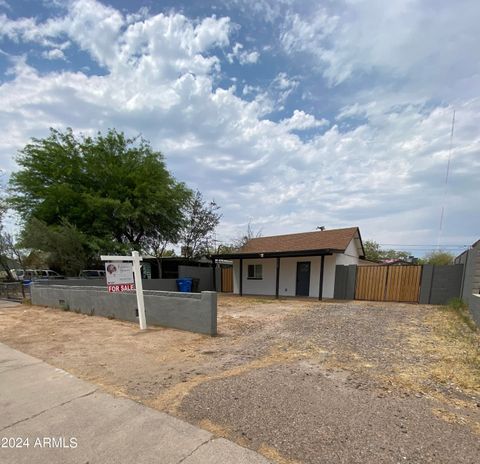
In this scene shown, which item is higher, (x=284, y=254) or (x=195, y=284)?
(x=284, y=254)

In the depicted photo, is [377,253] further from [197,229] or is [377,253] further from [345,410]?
[345,410]

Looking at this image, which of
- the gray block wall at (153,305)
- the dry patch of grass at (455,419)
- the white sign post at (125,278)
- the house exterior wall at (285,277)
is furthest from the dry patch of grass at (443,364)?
the house exterior wall at (285,277)

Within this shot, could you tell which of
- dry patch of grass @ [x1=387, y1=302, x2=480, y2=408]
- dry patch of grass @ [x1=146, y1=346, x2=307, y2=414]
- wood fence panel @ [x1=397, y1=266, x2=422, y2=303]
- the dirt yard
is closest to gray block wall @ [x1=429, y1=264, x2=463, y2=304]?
wood fence panel @ [x1=397, y1=266, x2=422, y2=303]

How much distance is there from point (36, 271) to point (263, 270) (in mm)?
15228

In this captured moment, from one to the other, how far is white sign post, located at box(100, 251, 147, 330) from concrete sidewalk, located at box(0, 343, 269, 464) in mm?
3520

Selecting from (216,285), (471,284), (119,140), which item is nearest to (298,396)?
(471,284)

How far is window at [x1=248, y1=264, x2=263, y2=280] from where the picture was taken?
17.6 m

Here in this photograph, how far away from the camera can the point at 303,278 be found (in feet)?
52.3

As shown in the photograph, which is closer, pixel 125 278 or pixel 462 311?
pixel 125 278

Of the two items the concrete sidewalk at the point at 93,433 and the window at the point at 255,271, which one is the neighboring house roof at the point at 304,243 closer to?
the window at the point at 255,271

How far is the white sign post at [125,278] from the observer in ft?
24.0

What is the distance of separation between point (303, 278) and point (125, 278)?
10.5 m

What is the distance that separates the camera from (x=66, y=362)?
15.9 feet

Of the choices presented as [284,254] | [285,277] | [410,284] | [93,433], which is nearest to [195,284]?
[285,277]
